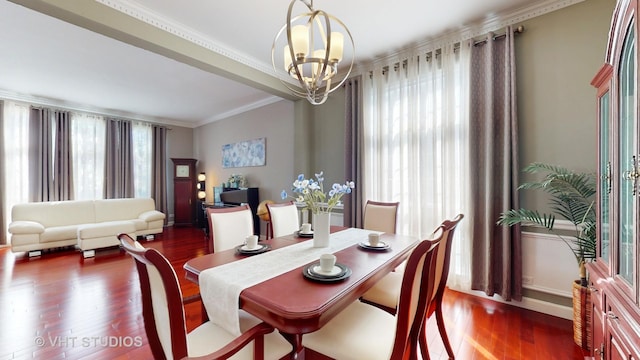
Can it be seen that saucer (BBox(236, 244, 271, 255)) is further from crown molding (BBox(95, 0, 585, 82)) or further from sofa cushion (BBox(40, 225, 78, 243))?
sofa cushion (BBox(40, 225, 78, 243))

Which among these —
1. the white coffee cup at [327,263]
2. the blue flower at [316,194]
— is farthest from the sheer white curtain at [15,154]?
the white coffee cup at [327,263]

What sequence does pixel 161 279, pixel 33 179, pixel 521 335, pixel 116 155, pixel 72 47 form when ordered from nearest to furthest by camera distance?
pixel 161 279
pixel 521 335
pixel 72 47
pixel 33 179
pixel 116 155

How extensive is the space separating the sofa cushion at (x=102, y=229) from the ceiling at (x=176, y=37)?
227cm

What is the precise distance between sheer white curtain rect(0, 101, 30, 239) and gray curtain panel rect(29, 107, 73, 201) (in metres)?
0.10

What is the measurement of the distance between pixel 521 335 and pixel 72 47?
5.19m

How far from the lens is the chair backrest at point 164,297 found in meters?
0.87

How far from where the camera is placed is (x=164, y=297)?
35.4 inches

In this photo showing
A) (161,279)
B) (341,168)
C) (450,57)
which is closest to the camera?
(161,279)

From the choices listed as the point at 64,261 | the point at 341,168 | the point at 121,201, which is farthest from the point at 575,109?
the point at 121,201

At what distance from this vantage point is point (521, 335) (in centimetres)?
193

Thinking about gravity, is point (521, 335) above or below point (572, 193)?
below

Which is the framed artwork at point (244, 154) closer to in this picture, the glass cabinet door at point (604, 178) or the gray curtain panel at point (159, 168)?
the gray curtain panel at point (159, 168)

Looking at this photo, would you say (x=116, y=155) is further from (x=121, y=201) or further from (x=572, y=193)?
(x=572, y=193)

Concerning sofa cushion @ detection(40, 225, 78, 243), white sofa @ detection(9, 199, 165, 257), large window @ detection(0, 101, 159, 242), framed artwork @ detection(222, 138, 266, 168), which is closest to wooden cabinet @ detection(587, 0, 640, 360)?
framed artwork @ detection(222, 138, 266, 168)
